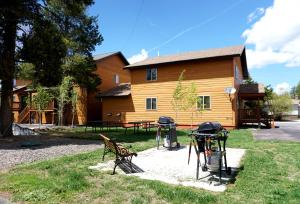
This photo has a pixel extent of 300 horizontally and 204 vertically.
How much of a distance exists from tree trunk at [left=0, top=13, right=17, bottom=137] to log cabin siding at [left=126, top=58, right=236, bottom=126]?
1189 cm

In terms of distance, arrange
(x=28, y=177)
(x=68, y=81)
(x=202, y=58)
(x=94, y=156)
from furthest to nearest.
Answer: (x=68, y=81) < (x=202, y=58) < (x=94, y=156) < (x=28, y=177)

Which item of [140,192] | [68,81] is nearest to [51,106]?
[68,81]

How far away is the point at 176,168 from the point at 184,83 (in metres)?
16.0

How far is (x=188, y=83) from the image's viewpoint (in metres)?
23.2

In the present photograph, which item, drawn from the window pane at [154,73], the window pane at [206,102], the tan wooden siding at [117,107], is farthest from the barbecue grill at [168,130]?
the tan wooden siding at [117,107]

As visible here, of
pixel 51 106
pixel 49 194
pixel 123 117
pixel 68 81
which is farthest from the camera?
pixel 51 106

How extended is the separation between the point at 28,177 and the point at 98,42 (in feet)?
71.2

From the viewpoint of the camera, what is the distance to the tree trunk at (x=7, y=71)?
14319 mm

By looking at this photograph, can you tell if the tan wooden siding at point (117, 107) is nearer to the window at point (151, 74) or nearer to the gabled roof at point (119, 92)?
the gabled roof at point (119, 92)

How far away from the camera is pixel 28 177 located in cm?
684

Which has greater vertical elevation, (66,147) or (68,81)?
(68,81)

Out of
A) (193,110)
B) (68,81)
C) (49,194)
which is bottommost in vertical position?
(49,194)

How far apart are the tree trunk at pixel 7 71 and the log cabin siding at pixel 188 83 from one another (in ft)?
39.0

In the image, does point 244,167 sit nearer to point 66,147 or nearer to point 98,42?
point 66,147
